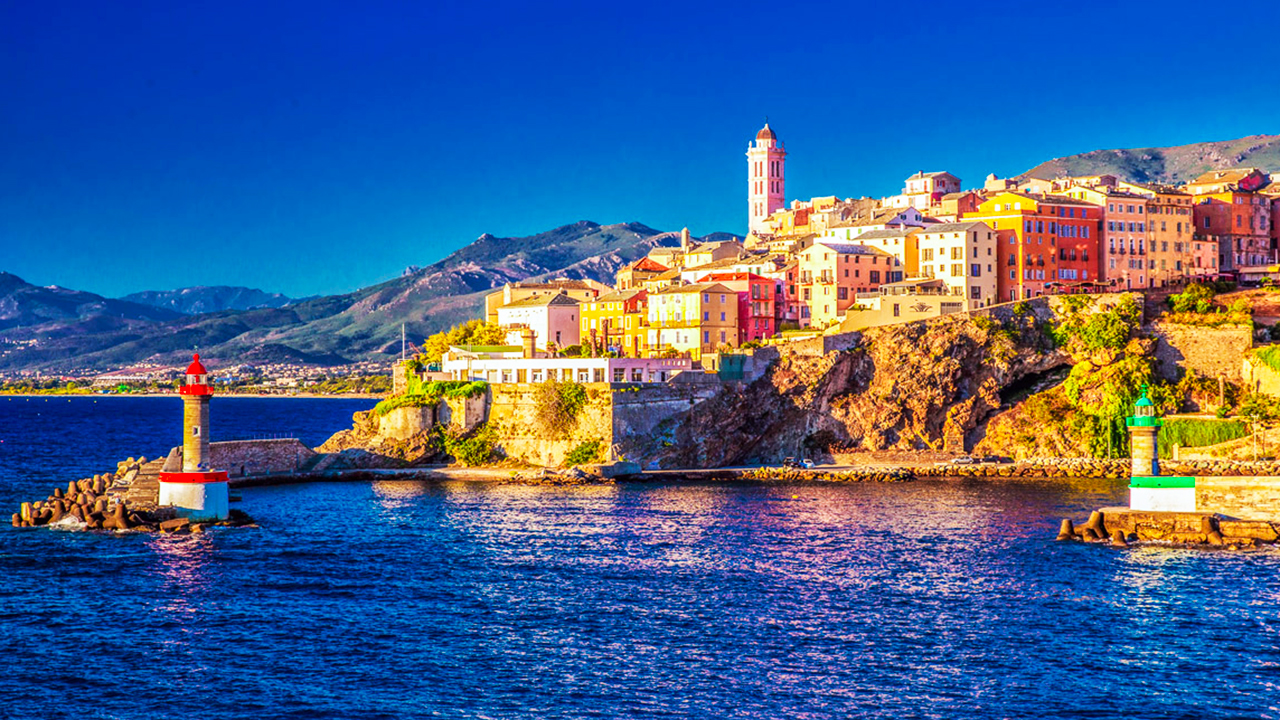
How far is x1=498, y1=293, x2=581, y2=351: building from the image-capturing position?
90688mm

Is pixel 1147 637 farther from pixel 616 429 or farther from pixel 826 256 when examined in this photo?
pixel 826 256

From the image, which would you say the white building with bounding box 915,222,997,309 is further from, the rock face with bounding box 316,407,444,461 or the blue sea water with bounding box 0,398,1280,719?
the rock face with bounding box 316,407,444,461

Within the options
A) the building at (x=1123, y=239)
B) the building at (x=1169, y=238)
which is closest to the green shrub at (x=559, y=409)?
the building at (x=1123, y=239)

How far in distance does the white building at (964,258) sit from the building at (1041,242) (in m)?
1.20

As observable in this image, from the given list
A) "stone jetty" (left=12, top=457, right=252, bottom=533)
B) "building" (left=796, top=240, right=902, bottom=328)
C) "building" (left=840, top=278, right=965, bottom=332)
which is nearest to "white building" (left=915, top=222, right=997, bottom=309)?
"building" (left=796, top=240, right=902, bottom=328)

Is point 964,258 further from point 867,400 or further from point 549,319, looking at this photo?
point 549,319

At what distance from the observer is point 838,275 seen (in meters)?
81.7

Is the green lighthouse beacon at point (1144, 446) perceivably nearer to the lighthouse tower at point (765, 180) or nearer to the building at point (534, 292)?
→ the building at point (534, 292)

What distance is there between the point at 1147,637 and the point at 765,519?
20410 millimetres

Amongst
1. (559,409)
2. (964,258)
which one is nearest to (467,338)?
(559,409)

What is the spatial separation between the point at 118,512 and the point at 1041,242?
5788cm

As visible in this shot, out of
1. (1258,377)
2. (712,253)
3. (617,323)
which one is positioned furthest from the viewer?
(712,253)

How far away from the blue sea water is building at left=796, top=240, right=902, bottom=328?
28.4m

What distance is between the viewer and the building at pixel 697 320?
8075cm
